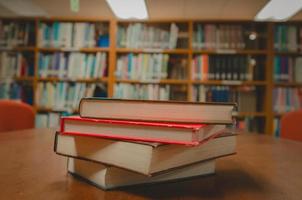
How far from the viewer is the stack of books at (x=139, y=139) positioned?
419 mm

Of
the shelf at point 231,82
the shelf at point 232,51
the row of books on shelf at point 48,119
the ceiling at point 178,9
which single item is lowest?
the row of books on shelf at point 48,119

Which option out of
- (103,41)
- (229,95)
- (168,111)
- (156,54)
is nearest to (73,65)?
(103,41)

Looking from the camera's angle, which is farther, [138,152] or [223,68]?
[223,68]

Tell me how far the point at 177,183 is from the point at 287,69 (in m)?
3.04

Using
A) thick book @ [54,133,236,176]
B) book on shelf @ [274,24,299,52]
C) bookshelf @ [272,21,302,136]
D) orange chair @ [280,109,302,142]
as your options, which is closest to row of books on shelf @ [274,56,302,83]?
bookshelf @ [272,21,302,136]

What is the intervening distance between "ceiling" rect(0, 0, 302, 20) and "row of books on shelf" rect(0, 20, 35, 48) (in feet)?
0.78

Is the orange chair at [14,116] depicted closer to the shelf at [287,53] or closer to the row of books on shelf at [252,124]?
the row of books on shelf at [252,124]

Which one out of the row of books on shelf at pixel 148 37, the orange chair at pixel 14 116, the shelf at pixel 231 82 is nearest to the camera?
the orange chair at pixel 14 116

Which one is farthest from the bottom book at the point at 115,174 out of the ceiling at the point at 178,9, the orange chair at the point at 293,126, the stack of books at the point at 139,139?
the ceiling at the point at 178,9

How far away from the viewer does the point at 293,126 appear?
144 centimetres

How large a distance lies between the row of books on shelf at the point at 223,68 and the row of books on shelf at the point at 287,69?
0.84 ft

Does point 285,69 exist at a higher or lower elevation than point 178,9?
lower

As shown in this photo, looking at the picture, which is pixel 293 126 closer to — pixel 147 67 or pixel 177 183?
pixel 177 183

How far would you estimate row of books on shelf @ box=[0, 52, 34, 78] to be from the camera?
3240 mm
